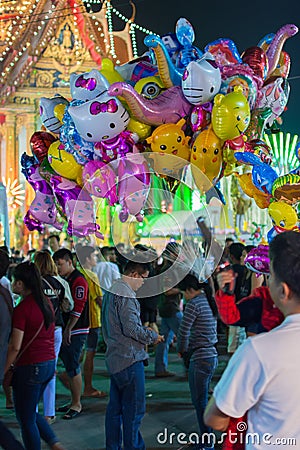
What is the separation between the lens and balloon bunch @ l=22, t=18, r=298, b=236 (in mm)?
4777

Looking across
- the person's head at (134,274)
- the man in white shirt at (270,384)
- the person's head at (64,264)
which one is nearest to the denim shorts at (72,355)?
the person's head at (64,264)

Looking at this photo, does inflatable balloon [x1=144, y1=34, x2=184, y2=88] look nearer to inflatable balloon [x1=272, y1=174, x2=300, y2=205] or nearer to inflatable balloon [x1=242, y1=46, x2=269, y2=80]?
inflatable balloon [x1=242, y1=46, x2=269, y2=80]

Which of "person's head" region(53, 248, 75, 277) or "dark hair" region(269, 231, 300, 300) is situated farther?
"person's head" region(53, 248, 75, 277)

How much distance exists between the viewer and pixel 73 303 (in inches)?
240

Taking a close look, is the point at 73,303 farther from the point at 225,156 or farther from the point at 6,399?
the point at 225,156

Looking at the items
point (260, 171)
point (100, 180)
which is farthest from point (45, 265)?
point (260, 171)

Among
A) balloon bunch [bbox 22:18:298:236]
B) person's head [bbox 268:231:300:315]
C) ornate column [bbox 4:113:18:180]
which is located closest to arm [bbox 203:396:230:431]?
person's head [bbox 268:231:300:315]

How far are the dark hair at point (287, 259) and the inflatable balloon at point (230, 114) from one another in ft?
8.42

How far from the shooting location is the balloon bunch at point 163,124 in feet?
15.7

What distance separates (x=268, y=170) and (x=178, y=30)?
141 centimetres

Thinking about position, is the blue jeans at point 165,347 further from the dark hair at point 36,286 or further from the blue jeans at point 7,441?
the blue jeans at point 7,441

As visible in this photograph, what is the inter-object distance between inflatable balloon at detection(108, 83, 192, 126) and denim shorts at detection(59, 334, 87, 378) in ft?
8.02

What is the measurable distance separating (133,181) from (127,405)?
1.67 m

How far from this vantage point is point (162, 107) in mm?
4949
